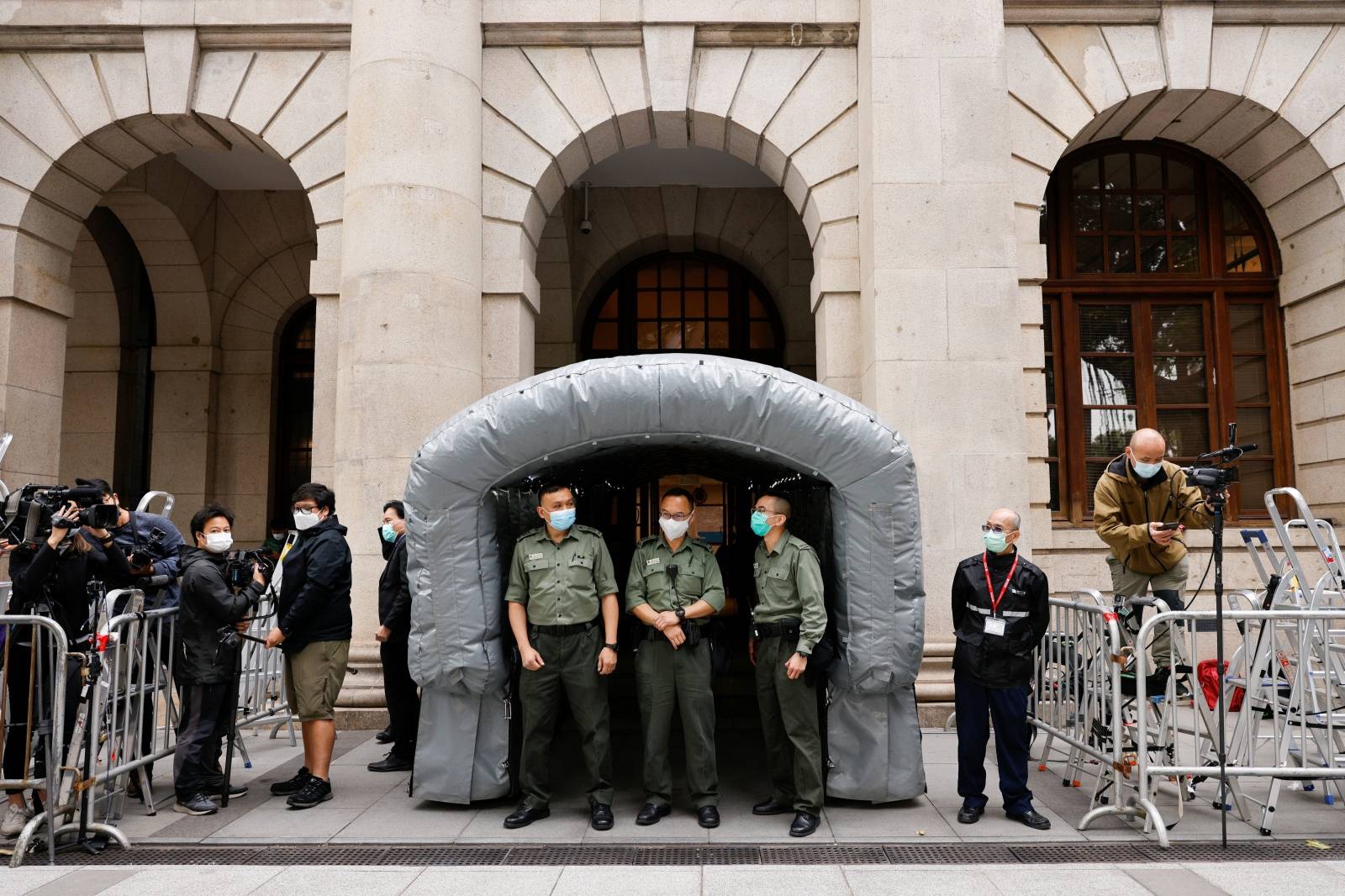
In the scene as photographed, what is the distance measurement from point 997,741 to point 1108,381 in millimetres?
6443

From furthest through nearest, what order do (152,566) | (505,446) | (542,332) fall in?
(542,332) < (152,566) < (505,446)

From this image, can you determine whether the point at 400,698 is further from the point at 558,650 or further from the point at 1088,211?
the point at 1088,211

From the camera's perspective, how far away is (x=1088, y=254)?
11.4 m

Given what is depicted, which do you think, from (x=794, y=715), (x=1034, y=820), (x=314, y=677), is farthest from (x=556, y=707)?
(x=1034, y=820)

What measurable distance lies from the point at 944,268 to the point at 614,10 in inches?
178

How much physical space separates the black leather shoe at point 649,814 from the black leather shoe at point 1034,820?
232 centimetres

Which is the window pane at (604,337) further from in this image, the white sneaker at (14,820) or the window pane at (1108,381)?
the white sneaker at (14,820)

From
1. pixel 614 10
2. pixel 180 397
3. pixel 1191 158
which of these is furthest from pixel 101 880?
pixel 1191 158

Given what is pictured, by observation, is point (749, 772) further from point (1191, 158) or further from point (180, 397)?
point (180, 397)

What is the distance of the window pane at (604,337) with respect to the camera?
14.7 metres

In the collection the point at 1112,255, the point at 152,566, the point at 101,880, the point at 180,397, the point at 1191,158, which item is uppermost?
the point at 1191,158

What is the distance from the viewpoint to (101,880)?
525cm

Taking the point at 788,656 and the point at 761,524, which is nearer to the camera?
the point at 788,656

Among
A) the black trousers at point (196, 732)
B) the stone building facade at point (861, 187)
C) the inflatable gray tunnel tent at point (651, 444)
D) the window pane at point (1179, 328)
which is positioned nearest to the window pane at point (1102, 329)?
the stone building facade at point (861, 187)
